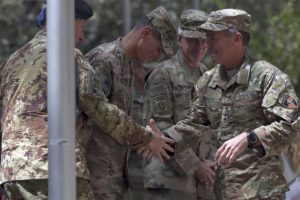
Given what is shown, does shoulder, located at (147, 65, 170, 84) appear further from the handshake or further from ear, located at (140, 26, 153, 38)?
the handshake

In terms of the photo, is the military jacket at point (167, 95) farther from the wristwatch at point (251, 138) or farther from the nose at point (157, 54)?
the wristwatch at point (251, 138)

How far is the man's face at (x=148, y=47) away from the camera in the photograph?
6.64 metres

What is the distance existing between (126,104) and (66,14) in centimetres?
176

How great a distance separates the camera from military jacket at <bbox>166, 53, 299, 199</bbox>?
19.9 ft

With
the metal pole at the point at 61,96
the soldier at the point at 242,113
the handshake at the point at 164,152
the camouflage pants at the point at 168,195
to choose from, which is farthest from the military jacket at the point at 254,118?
the metal pole at the point at 61,96

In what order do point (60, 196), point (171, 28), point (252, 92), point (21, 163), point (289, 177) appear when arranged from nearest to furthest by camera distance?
point (60, 196)
point (21, 163)
point (252, 92)
point (171, 28)
point (289, 177)

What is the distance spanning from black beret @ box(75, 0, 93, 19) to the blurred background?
10.5 meters

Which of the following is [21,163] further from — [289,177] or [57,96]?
[289,177]

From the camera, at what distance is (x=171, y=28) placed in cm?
684

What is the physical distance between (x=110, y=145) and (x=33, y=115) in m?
1.04

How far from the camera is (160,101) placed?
7027mm

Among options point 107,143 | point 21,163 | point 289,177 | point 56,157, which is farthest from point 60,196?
point 289,177

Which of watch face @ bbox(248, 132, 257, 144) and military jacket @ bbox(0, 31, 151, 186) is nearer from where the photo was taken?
military jacket @ bbox(0, 31, 151, 186)

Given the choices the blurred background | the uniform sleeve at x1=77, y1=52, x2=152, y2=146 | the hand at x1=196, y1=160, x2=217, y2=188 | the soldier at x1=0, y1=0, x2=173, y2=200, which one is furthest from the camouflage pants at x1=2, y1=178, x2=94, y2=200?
the blurred background
